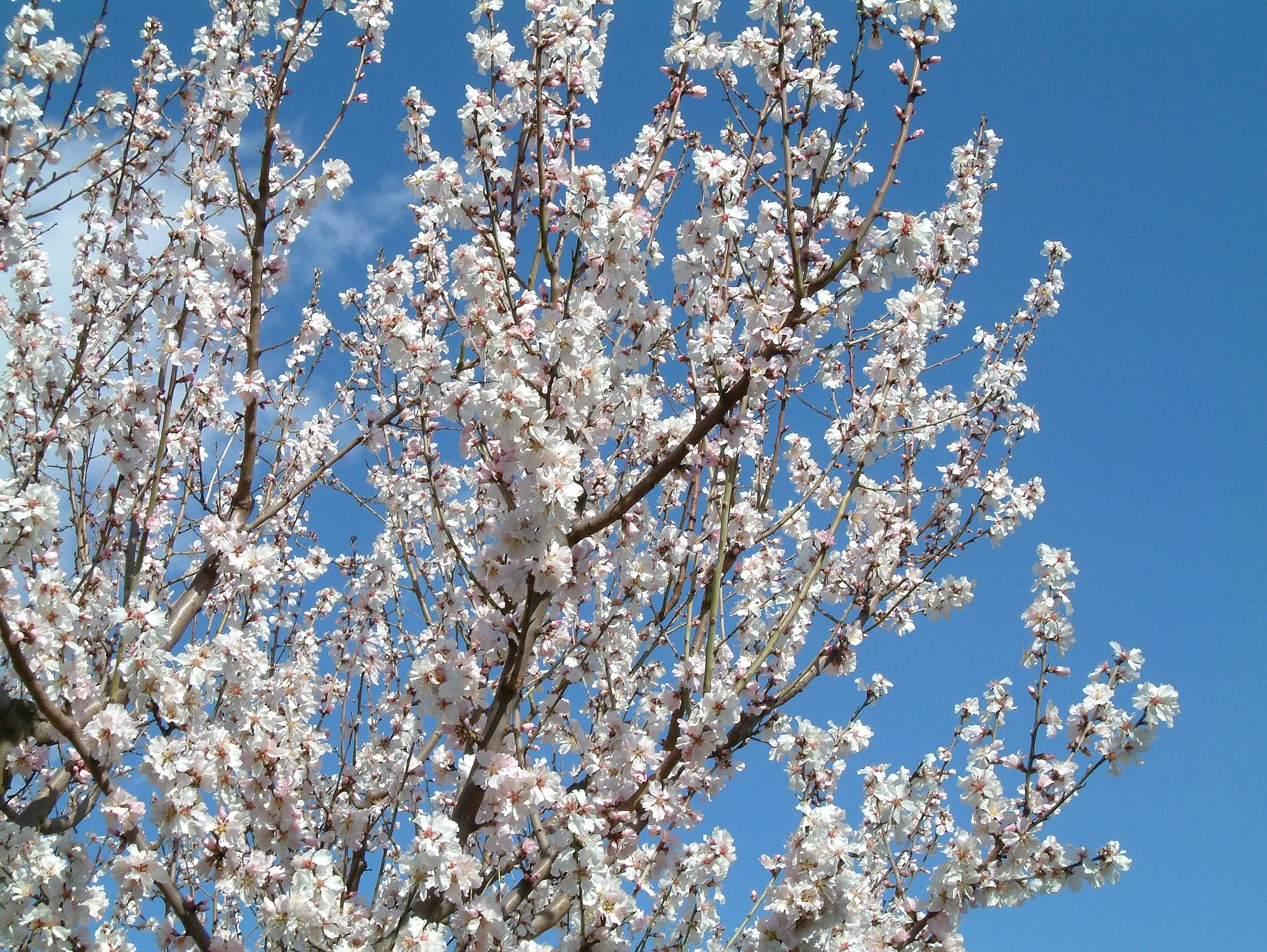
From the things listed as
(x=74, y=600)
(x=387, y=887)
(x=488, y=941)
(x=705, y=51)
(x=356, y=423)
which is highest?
(x=705, y=51)

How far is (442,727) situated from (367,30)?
12.5ft

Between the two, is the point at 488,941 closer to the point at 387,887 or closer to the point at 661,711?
the point at 387,887

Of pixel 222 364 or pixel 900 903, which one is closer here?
pixel 900 903

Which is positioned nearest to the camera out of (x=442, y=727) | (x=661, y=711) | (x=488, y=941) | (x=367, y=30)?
(x=488, y=941)

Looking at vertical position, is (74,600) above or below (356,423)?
below

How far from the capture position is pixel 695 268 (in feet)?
14.7

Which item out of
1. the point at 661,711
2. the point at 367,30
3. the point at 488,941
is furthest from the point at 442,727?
the point at 367,30

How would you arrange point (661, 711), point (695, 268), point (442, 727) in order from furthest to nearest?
point (661, 711) < point (695, 268) < point (442, 727)

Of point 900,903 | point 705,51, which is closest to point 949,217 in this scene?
point 705,51

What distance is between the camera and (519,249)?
4.54 m

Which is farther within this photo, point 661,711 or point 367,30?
point 367,30

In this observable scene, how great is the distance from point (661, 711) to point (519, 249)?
2443 millimetres

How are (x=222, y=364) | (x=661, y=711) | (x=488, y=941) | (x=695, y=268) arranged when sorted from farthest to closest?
(x=222, y=364) < (x=661, y=711) < (x=695, y=268) < (x=488, y=941)

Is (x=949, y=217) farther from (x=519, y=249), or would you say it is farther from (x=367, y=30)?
(x=367, y=30)
